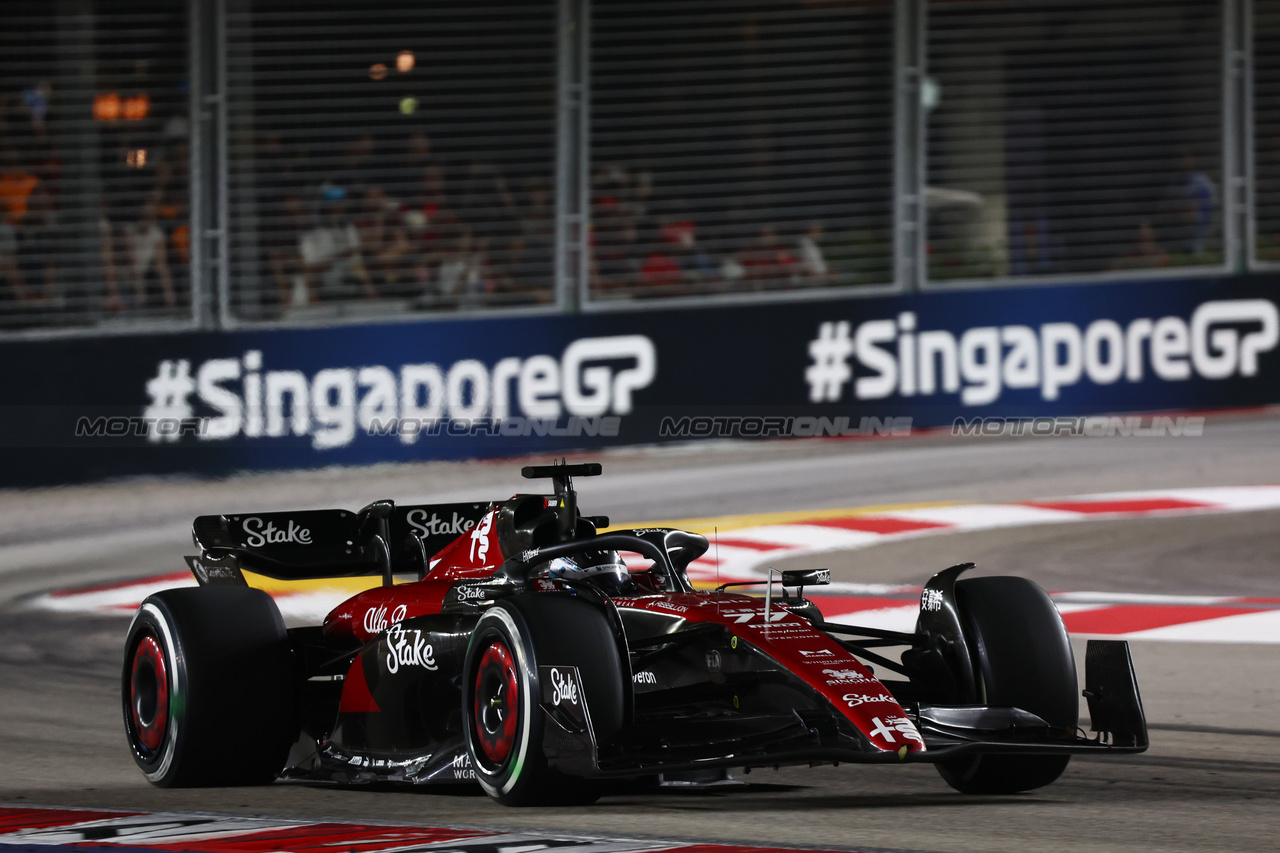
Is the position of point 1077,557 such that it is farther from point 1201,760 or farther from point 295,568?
point 295,568

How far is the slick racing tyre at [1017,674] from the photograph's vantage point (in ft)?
17.5

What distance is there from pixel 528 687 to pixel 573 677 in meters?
0.11

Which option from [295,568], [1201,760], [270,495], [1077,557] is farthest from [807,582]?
[270,495]

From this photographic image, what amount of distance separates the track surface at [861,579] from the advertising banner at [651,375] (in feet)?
0.81

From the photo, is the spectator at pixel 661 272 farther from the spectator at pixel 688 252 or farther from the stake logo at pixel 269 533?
the stake logo at pixel 269 533

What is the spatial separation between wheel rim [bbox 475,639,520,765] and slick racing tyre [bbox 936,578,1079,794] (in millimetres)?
1289

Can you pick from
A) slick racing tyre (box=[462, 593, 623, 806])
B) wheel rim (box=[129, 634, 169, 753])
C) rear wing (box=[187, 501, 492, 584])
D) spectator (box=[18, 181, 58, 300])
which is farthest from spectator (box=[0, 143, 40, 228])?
slick racing tyre (box=[462, 593, 623, 806])

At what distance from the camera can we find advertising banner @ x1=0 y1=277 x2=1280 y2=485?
12266 mm

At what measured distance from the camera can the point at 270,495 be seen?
12.0m

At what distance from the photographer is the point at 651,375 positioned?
1295cm

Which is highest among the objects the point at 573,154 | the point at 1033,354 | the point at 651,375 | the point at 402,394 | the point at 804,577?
the point at 573,154

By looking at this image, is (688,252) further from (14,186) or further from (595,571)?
(595,571)

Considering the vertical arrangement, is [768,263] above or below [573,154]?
below

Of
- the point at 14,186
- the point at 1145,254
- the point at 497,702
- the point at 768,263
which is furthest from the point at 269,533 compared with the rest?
the point at 1145,254
